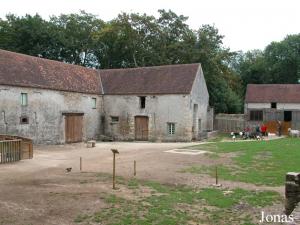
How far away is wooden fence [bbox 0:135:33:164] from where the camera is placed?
19797 mm

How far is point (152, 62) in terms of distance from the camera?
154ft

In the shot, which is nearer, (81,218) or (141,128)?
(81,218)

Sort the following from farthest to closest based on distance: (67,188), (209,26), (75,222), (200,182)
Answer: (209,26), (200,182), (67,188), (75,222)

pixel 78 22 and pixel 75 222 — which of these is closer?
pixel 75 222

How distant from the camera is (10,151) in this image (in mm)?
20219

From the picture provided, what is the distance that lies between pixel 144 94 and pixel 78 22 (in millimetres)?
22925

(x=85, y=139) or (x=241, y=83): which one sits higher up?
(x=241, y=83)

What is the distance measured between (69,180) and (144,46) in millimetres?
35217

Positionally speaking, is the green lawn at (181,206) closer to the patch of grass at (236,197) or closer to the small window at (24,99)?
the patch of grass at (236,197)

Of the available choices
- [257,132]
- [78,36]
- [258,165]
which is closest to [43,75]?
[257,132]

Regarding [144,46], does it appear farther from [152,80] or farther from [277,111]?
[277,111]

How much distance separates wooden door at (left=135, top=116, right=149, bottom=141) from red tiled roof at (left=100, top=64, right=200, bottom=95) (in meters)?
2.51

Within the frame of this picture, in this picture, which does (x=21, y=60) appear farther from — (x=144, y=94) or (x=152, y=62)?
(x=152, y=62)

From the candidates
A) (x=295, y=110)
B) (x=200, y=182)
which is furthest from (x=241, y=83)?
(x=200, y=182)
